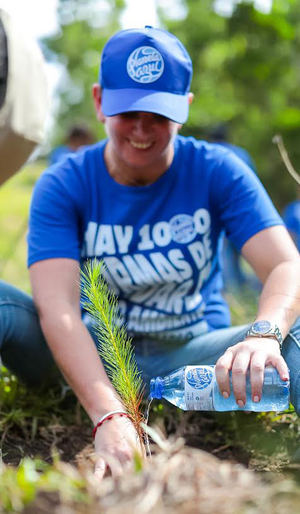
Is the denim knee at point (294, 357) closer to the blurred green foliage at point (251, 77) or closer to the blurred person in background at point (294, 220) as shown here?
the blurred person in background at point (294, 220)

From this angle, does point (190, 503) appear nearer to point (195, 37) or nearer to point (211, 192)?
point (211, 192)

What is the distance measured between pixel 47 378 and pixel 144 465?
1.32 meters

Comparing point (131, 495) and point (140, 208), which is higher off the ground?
point (140, 208)

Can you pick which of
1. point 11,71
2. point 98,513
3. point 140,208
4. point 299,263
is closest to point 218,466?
point 98,513

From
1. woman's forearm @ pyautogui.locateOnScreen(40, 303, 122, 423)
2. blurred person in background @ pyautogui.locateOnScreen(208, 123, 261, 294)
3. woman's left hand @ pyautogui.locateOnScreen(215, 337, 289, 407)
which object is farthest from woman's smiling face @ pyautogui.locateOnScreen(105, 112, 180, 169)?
blurred person in background @ pyautogui.locateOnScreen(208, 123, 261, 294)

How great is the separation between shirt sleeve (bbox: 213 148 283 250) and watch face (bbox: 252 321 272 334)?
16.7 inches

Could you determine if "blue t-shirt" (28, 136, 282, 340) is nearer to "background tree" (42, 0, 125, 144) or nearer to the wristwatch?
the wristwatch

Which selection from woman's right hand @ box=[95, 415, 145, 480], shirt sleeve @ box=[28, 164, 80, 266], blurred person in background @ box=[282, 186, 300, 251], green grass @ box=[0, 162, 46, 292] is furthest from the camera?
blurred person in background @ box=[282, 186, 300, 251]

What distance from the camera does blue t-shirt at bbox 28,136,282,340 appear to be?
212cm

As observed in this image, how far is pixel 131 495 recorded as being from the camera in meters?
1.01

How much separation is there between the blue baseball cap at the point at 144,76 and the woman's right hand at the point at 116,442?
0.91 metres

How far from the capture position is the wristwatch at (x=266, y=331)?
1.66 meters

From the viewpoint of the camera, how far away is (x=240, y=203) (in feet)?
6.89

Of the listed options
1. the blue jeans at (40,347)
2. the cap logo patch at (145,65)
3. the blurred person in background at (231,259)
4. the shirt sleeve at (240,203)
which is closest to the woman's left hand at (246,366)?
the blue jeans at (40,347)
